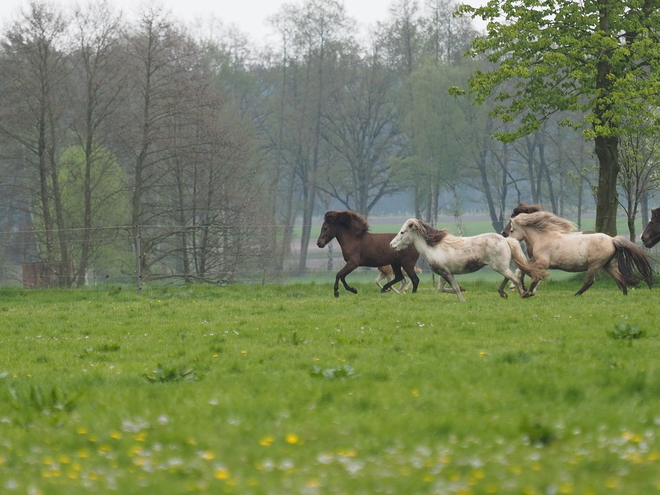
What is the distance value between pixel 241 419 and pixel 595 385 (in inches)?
124

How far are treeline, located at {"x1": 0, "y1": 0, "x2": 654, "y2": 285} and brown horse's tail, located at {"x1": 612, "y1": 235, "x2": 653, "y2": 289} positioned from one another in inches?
573

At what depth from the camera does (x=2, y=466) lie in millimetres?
6035

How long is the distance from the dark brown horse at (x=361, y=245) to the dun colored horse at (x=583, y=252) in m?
3.29

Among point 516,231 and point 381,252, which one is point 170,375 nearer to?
point 516,231

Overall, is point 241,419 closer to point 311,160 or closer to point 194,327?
point 194,327

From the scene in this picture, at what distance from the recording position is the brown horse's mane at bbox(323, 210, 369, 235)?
23.2m

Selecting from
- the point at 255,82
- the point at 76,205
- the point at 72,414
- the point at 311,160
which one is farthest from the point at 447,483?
the point at 255,82

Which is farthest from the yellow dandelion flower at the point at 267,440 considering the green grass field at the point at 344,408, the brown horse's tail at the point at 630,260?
the brown horse's tail at the point at 630,260

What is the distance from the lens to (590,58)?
28.2 meters

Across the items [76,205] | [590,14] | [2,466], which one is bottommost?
[2,466]

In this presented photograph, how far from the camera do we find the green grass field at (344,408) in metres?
5.34

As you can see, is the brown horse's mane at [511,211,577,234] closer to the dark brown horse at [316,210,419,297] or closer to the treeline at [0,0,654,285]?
the dark brown horse at [316,210,419,297]

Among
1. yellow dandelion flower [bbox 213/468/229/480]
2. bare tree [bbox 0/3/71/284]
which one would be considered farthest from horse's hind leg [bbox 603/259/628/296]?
bare tree [bbox 0/3/71/284]

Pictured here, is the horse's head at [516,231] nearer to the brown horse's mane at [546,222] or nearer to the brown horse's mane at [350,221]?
the brown horse's mane at [546,222]
